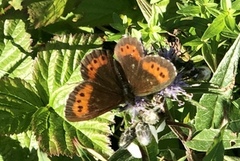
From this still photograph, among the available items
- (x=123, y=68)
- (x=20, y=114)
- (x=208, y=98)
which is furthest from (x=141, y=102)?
(x=20, y=114)

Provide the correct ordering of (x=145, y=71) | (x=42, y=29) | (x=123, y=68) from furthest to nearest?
(x=42, y=29)
(x=123, y=68)
(x=145, y=71)

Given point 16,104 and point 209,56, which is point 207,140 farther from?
point 16,104

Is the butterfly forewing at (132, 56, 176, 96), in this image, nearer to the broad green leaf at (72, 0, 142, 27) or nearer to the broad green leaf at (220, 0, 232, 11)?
the broad green leaf at (220, 0, 232, 11)

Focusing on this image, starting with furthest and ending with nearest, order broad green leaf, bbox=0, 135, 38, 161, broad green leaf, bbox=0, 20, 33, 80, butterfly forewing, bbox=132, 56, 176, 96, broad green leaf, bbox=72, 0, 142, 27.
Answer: broad green leaf, bbox=72, 0, 142, 27
broad green leaf, bbox=0, 20, 33, 80
broad green leaf, bbox=0, 135, 38, 161
butterfly forewing, bbox=132, 56, 176, 96

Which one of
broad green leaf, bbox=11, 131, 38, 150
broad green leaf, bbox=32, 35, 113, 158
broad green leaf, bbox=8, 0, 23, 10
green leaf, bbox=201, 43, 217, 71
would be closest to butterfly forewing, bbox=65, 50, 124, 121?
broad green leaf, bbox=32, 35, 113, 158

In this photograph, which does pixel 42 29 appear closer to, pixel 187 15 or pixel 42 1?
pixel 42 1

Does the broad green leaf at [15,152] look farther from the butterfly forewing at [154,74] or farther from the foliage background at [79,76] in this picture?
the butterfly forewing at [154,74]
